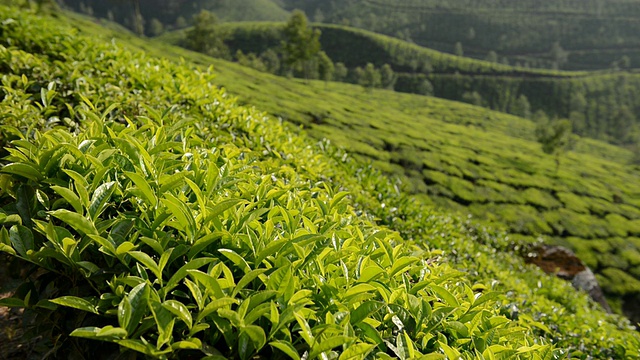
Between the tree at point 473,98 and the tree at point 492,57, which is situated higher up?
the tree at point 492,57

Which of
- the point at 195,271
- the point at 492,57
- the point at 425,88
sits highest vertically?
the point at 492,57

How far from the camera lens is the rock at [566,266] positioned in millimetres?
13406

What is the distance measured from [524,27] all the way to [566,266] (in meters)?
181

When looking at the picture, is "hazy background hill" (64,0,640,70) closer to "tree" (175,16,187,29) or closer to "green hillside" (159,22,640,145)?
"tree" (175,16,187,29)

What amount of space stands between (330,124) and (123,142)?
2086 cm

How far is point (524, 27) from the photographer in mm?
161000

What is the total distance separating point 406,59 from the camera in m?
121

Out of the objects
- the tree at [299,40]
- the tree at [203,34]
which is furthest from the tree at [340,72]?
the tree at [299,40]

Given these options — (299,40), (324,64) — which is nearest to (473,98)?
(324,64)

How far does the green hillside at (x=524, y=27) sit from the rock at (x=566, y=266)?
151 meters

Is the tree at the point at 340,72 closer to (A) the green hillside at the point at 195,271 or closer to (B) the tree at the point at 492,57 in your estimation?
(B) the tree at the point at 492,57

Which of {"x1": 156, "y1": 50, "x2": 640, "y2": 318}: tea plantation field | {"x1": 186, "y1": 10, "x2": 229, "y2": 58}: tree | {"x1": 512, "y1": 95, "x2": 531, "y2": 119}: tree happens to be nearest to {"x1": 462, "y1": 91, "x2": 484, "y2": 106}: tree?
{"x1": 512, "y1": 95, "x2": 531, "y2": 119}: tree

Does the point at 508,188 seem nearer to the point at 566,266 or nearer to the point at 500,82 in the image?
the point at 566,266

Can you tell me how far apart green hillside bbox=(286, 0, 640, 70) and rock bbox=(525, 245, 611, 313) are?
151233 mm
